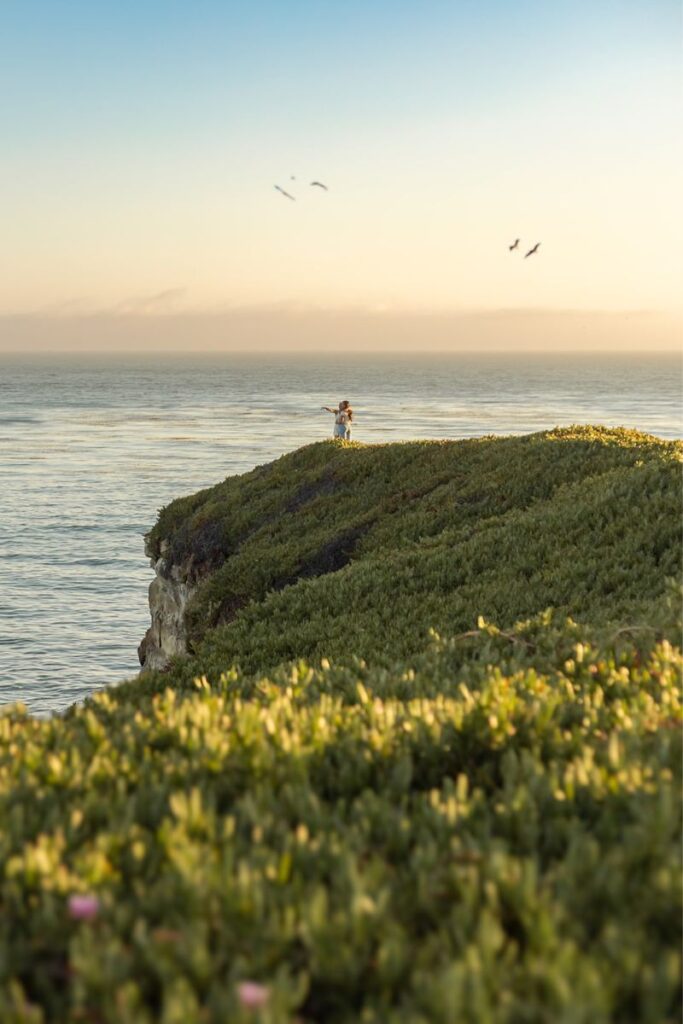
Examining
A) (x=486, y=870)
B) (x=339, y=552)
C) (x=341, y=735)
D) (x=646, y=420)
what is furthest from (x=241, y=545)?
(x=646, y=420)

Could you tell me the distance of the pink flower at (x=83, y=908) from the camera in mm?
3539

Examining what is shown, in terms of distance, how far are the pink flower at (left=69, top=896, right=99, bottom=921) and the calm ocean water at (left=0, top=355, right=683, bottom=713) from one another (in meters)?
25.1

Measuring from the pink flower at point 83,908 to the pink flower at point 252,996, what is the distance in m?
0.77

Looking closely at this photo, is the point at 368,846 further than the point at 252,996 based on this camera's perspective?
Yes

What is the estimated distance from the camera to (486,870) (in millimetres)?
3781

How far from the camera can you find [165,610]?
24688 mm

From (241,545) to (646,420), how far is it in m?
105

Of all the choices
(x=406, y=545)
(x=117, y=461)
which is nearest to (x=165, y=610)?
(x=406, y=545)

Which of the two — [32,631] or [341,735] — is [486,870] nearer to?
[341,735]

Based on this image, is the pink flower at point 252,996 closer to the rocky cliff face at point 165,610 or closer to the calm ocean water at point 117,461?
the rocky cliff face at point 165,610

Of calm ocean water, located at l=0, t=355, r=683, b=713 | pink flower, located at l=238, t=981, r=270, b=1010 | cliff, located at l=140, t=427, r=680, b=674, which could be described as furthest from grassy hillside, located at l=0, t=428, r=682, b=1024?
calm ocean water, located at l=0, t=355, r=683, b=713

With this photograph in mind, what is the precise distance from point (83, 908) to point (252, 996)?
850mm

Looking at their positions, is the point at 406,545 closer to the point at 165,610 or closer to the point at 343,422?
the point at 165,610

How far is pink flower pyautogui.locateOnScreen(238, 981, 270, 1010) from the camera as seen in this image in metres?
3.01
